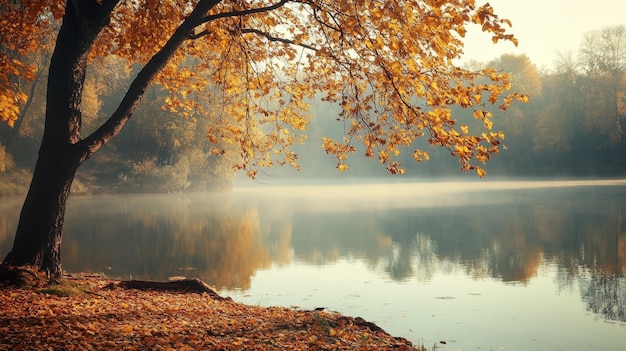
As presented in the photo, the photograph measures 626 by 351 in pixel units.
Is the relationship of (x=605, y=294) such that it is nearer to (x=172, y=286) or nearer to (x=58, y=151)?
(x=172, y=286)

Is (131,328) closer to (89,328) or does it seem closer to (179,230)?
(89,328)

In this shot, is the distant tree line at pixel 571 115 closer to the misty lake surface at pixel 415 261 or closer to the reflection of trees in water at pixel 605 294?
the misty lake surface at pixel 415 261

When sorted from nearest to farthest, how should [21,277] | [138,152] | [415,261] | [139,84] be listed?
[21,277] → [139,84] → [415,261] → [138,152]

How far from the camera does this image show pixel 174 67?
40.1ft

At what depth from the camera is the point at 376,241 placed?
73.4ft

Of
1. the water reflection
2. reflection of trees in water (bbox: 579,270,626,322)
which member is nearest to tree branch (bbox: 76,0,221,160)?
the water reflection

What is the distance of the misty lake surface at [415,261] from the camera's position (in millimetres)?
10891

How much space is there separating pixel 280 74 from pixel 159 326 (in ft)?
21.8

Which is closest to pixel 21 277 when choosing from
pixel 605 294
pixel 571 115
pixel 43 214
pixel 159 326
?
pixel 43 214

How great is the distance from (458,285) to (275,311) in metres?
6.22

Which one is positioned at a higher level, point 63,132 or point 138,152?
point 138,152

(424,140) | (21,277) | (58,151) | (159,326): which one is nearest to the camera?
(159,326)

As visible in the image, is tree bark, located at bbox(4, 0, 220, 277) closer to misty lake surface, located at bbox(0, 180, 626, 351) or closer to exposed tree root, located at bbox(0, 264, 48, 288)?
exposed tree root, located at bbox(0, 264, 48, 288)

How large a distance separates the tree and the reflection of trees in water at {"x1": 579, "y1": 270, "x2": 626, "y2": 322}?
5031 millimetres
